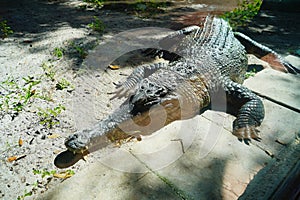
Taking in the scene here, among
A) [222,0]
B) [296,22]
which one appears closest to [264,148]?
[296,22]

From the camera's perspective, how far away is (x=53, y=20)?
19.4 ft

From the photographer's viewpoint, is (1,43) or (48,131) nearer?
(48,131)

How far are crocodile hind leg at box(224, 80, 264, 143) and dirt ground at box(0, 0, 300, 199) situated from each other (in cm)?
153

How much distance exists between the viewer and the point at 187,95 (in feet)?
8.63

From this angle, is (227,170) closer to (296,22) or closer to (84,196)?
(84,196)

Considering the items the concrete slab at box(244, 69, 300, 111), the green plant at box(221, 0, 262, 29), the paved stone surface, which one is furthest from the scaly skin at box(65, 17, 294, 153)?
the green plant at box(221, 0, 262, 29)

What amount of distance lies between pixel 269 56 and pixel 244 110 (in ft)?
6.46

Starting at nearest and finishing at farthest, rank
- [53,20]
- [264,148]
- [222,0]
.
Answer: [264,148] < [53,20] < [222,0]

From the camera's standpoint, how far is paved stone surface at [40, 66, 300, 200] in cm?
183

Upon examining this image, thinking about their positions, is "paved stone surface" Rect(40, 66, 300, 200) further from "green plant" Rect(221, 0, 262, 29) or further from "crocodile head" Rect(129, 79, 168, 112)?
"green plant" Rect(221, 0, 262, 29)

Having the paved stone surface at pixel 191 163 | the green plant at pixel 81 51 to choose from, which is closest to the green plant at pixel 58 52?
the green plant at pixel 81 51

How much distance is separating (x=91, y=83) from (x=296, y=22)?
231 inches

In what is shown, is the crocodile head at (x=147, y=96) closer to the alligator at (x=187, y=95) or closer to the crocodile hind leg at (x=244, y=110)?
the alligator at (x=187, y=95)

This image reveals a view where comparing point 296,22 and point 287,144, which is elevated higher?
point 296,22
